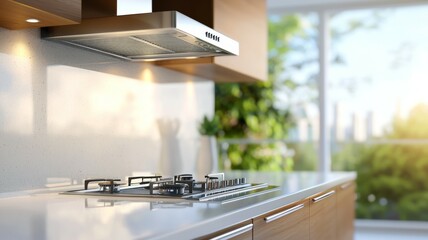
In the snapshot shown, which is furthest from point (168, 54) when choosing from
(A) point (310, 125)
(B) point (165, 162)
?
(A) point (310, 125)

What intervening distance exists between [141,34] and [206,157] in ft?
4.70

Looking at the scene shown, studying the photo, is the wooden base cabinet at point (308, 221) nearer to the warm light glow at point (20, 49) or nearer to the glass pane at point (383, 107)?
the warm light glow at point (20, 49)

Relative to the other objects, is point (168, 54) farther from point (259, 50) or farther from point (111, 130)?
point (259, 50)

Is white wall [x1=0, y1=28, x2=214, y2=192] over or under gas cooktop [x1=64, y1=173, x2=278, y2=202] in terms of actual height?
over

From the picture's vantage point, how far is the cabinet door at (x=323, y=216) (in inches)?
115

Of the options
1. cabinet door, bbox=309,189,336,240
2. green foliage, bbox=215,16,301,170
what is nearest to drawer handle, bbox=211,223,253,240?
cabinet door, bbox=309,189,336,240

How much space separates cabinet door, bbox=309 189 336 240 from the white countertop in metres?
0.55

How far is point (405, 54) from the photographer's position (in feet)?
21.2

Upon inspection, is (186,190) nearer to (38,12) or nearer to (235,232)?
(235,232)

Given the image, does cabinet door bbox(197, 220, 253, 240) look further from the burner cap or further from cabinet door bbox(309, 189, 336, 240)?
cabinet door bbox(309, 189, 336, 240)

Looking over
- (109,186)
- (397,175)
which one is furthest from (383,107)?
(109,186)

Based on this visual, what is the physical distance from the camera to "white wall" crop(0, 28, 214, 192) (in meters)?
2.31

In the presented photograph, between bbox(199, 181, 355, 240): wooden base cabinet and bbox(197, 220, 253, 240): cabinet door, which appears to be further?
bbox(199, 181, 355, 240): wooden base cabinet

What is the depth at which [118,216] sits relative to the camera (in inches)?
65.4
